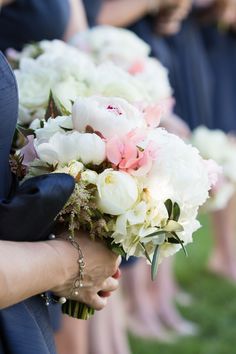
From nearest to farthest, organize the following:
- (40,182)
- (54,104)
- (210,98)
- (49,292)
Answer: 1. (40,182)
2. (49,292)
3. (54,104)
4. (210,98)

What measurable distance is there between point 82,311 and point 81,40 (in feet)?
3.93

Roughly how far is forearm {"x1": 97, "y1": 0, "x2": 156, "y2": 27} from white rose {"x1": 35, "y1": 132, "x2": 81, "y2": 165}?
218 centimetres

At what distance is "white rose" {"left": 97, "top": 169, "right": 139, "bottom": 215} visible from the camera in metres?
1.77

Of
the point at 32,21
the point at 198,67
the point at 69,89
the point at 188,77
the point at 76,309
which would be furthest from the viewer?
the point at 198,67

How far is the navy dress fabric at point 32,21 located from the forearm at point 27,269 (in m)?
1.40

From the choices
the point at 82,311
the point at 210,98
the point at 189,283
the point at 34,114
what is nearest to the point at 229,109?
the point at 210,98

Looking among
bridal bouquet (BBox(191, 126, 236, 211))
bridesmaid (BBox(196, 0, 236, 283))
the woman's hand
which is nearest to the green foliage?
the woman's hand

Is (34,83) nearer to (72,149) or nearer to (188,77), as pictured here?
(72,149)

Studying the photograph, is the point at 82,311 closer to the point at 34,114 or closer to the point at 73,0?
the point at 34,114

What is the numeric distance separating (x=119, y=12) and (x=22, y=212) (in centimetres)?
242

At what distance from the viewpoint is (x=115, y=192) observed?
1.77 m

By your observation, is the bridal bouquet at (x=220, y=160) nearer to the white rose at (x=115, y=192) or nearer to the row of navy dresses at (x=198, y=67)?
the row of navy dresses at (x=198, y=67)

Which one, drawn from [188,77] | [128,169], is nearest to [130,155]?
[128,169]

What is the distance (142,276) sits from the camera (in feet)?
15.0
